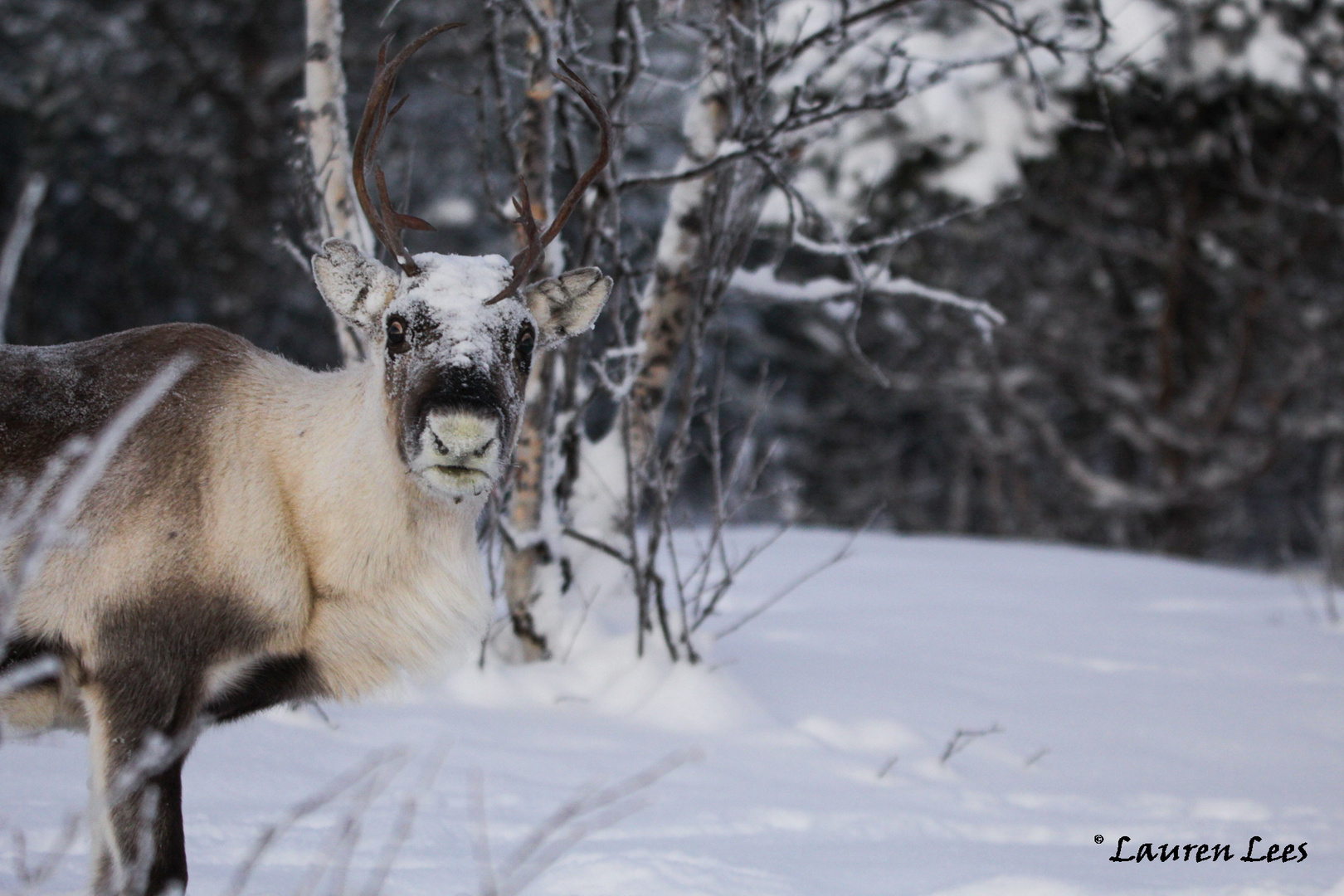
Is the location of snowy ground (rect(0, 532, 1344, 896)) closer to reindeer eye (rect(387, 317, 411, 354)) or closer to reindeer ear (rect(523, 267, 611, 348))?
reindeer eye (rect(387, 317, 411, 354))

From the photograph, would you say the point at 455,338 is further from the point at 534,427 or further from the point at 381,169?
the point at 534,427

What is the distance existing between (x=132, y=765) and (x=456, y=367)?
112cm

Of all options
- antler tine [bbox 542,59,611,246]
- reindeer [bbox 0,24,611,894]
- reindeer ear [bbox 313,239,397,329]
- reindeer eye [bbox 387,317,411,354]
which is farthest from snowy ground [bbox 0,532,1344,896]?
antler tine [bbox 542,59,611,246]

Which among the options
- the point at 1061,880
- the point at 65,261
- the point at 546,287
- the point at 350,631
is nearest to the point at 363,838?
the point at 350,631

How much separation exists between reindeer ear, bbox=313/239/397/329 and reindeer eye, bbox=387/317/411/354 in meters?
0.17

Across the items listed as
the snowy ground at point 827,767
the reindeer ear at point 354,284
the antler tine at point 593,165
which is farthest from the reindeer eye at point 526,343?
the snowy ground at point 827,767

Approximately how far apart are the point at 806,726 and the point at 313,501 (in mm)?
2355

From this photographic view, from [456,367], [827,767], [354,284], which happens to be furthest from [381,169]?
[827,767]

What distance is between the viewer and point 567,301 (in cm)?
324

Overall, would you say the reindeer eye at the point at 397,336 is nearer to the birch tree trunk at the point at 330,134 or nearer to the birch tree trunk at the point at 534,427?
the birch tree trunk at the point at 534,427

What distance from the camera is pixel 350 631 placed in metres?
2.96

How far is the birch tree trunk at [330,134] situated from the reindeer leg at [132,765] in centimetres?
205

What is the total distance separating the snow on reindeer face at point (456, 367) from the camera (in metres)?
2.57

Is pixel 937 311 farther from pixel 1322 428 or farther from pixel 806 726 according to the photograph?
pixel 806 726
